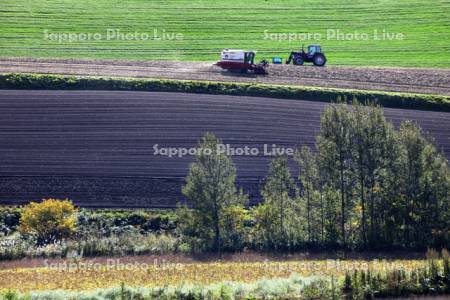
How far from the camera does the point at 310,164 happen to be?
41.7 m

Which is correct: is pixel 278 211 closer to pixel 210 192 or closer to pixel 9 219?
pixel 210 192

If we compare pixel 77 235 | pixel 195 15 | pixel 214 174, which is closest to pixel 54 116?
pixel 77 235

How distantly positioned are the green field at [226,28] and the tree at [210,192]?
2846cm

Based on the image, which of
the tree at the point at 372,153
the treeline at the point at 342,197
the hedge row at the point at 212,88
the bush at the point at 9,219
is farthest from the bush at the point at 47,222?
the hedge row at the point at 212,88

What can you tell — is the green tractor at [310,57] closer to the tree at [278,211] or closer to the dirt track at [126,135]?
the dirt track at [126,135]

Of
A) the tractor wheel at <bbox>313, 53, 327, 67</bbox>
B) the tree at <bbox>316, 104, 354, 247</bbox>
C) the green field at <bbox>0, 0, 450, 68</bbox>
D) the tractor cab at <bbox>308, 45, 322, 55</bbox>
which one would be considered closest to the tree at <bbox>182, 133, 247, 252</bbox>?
the tree at <bbox>316, 104, 354, 247</bbox>

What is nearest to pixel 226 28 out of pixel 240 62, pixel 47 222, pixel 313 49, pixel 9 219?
pixel 313 49

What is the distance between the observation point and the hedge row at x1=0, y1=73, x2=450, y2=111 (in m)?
55.3

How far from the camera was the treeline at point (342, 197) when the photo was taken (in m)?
40.6

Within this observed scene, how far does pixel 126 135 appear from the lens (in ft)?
165

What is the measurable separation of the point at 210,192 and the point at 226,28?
125ft

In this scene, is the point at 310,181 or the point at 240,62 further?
the point at 240,62

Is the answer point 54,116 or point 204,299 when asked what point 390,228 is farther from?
point 54,116

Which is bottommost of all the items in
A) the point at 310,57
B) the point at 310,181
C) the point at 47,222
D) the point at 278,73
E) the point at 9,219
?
the point at 47,222
